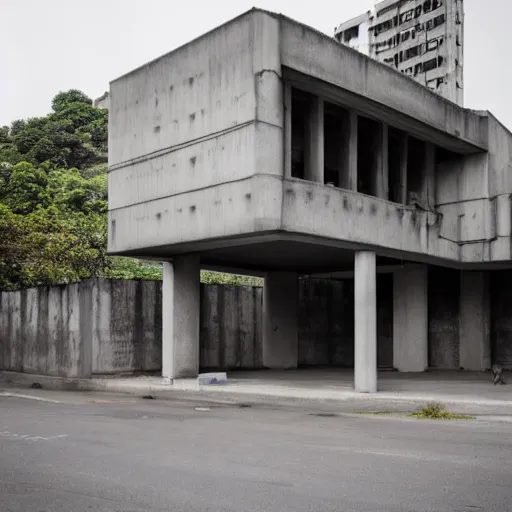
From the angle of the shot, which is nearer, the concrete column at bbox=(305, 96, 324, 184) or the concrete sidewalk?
the concrete sidewalk

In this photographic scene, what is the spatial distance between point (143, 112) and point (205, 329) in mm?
7304

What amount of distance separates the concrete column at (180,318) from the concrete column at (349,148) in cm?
467

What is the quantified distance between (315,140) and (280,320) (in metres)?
9.34

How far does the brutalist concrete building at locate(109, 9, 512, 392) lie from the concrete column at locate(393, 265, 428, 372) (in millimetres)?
39

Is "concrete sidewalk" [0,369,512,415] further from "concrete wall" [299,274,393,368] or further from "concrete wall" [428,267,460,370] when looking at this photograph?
"concrete wall" [299,274,393,368]

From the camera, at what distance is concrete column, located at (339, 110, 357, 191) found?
15938mm

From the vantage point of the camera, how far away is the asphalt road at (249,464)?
5.85m

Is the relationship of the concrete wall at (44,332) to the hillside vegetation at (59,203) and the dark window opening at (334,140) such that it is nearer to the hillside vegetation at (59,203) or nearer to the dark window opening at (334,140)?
the hillside vegetation at (59,203)

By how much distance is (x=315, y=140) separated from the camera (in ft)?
49.9

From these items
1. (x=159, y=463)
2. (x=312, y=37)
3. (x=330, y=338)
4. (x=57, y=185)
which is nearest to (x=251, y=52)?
(x=312, y=37)

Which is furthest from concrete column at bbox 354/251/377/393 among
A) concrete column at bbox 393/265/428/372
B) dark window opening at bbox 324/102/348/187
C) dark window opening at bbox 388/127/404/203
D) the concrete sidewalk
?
concrete column at bbox 393/265/428/372

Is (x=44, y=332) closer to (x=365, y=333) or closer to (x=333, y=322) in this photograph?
(x=365, y=333)

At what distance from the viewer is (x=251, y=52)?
14195 millimetres

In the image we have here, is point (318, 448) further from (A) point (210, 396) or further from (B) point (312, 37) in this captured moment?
(B) point (312, 37)
